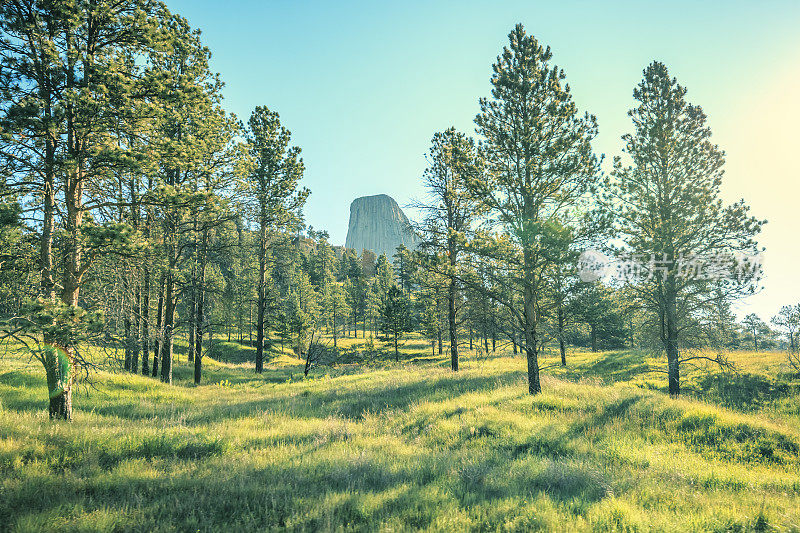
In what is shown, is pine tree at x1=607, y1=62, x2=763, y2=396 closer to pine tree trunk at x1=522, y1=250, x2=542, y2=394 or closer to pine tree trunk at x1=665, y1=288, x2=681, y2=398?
pine tree trunk at x1=665, y1=288, x2=681, y2=398

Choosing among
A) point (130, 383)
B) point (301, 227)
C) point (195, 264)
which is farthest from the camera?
point (301, 227)

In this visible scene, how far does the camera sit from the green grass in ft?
13.6

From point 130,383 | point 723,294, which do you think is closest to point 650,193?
point 723,294

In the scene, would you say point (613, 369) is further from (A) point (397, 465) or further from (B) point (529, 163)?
(A) point (397, 465)

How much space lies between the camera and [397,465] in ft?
19.7

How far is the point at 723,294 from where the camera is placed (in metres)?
14.6

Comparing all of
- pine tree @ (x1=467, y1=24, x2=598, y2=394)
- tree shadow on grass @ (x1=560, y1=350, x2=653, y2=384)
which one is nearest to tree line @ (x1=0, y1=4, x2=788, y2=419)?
pine tree @ (x1=467, y1=24, x2=598, y2=394)

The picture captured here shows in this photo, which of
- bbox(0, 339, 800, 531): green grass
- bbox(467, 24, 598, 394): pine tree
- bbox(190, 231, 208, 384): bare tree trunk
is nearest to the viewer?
bbox(0, 339, 800, 531): green grass

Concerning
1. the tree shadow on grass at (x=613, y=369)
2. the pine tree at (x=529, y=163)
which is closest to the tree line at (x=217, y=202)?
the pine tree at (x=529, y=163)

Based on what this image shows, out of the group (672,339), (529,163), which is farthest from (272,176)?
(672,339)

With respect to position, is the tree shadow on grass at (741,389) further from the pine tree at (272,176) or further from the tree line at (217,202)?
the pine tree at (272,176)

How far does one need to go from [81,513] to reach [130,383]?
12.0 meters

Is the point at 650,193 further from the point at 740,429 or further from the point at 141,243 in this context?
the point at 141,243

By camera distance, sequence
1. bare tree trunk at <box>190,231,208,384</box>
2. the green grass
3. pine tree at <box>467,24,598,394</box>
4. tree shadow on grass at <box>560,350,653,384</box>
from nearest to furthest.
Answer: the green grass, pine tree at <box>467,24,598,394</box>, bare tree trunk at <box>190,231,208,384</box>, tree shadow on grass at <box>560,350,653,384</box>
